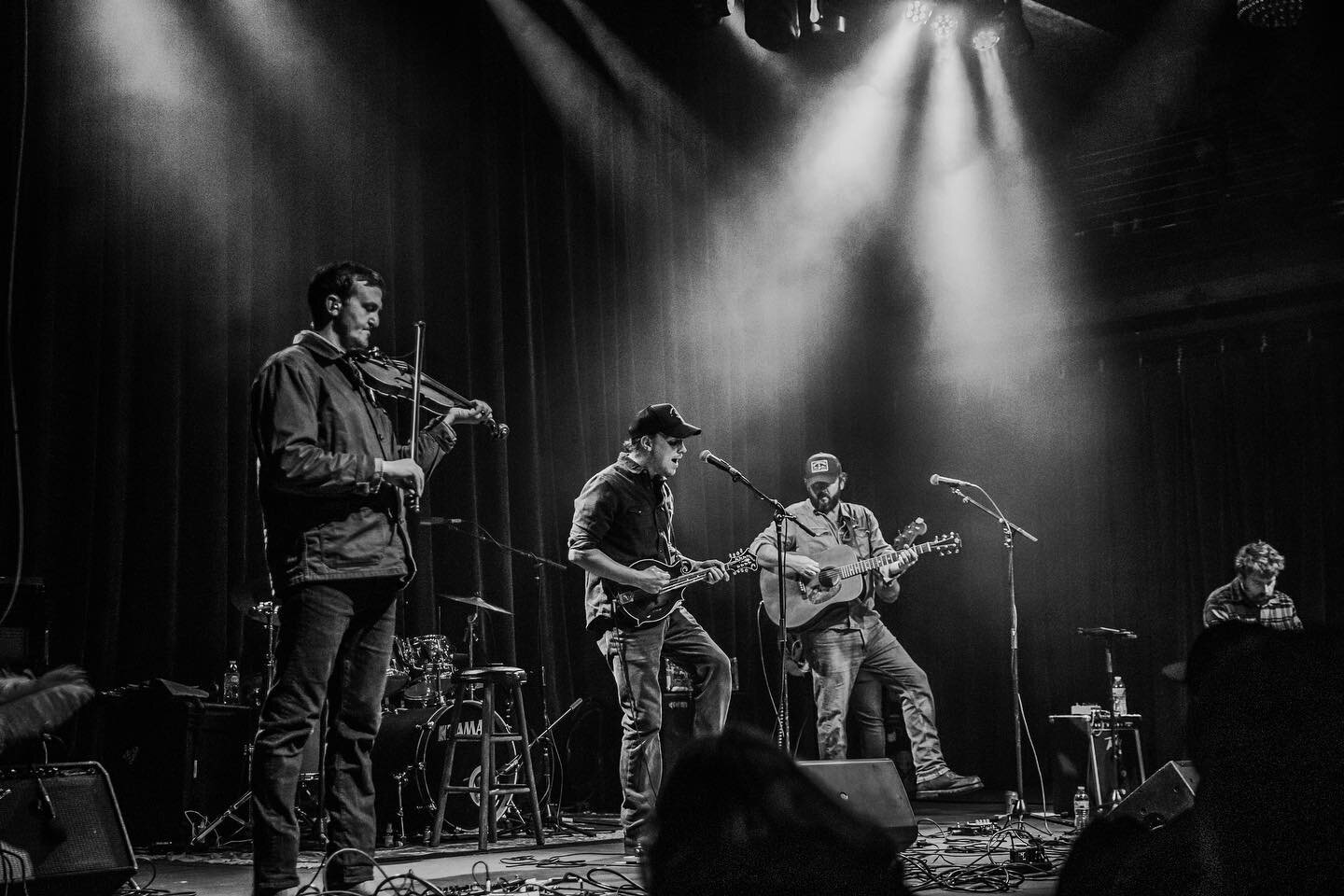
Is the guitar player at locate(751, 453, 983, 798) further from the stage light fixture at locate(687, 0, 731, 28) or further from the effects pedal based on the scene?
the stage light fixture at locate(687, 0, 731, 28)

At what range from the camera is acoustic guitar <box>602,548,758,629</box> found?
18.0 ft

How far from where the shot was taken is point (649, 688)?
214 inches

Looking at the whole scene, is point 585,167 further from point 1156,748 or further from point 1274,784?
point 1274,784

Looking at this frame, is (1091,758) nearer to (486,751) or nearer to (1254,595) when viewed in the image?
(1254,595)

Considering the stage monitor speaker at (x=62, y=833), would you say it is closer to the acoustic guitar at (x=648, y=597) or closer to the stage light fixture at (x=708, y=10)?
the acoustic guitar at (x=648, y=597)

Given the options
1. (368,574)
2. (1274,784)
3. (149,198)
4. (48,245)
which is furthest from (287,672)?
(149,198)

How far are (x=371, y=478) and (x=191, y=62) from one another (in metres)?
4.75

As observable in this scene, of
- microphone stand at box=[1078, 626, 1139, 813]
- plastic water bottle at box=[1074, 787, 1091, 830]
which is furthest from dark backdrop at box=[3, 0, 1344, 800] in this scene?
plastic water bottle at box=[1074, 787, 1091, 830]

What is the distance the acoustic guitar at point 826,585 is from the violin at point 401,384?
395 centimetres

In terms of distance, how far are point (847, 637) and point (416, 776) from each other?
307 cm

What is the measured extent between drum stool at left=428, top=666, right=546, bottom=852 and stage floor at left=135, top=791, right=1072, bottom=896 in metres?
0.12

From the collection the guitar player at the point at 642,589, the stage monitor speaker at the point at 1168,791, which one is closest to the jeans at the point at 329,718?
the guitar player at the point at 642,589

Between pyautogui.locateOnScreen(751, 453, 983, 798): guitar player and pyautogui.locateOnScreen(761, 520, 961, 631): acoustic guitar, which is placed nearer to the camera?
pyautogui.locateOnScreen(751, 453, 983, 798): guitar player

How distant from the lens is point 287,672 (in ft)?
11.4
